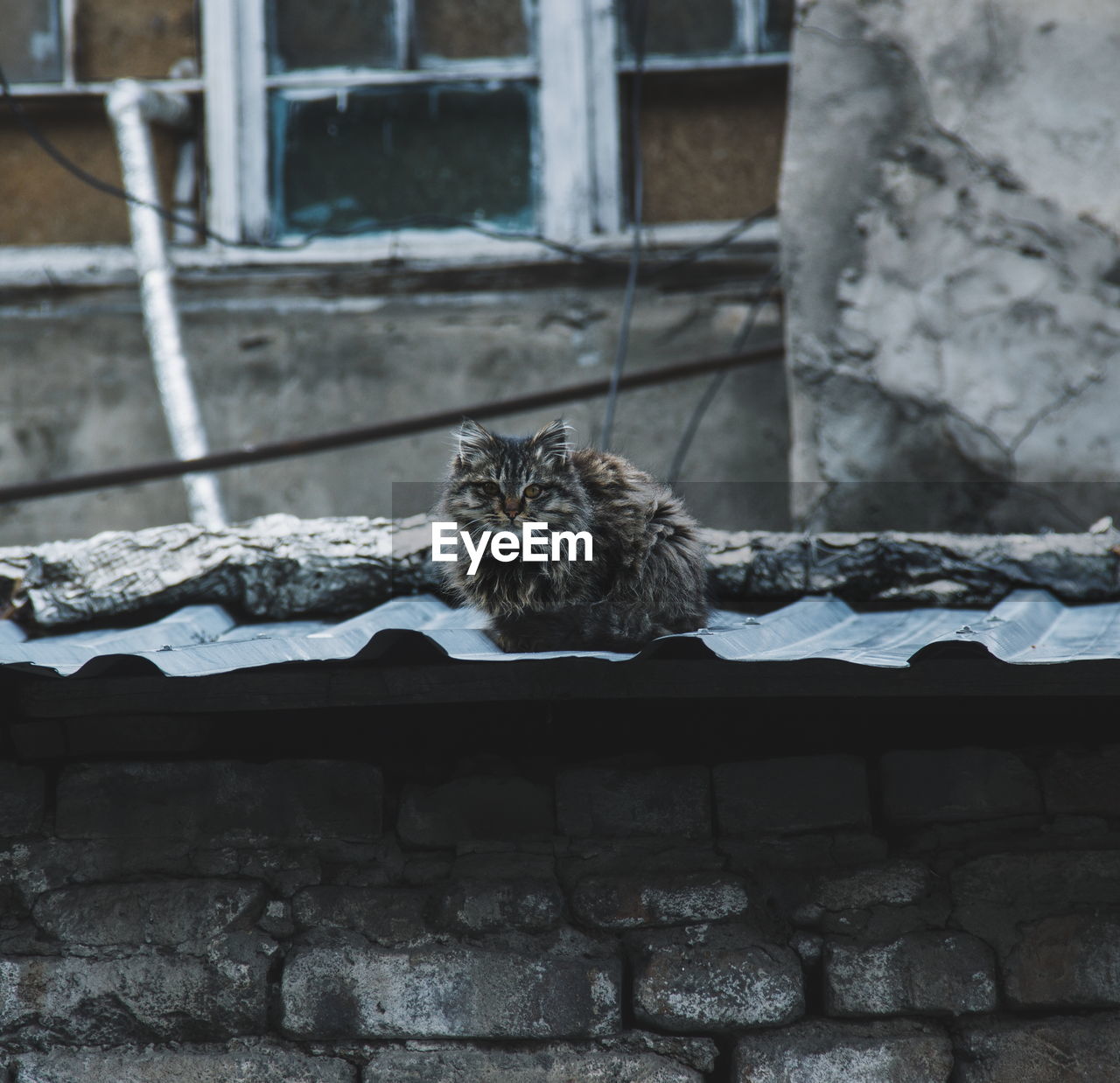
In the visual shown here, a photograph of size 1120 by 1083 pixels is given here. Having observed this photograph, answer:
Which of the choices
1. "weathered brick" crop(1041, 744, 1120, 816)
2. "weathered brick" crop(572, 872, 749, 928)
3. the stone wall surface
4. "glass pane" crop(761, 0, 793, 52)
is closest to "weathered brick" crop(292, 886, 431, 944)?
the stone wall surface

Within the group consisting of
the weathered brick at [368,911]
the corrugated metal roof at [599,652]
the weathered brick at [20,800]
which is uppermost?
the corrugated metal roof at [599,652]

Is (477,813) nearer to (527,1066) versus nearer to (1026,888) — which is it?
(527,1066)

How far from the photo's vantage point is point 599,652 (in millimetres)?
2305

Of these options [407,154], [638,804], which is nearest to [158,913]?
[638,804]

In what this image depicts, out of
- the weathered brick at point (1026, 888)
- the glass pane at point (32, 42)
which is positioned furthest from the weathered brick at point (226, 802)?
the glass pane at point (32, 42)

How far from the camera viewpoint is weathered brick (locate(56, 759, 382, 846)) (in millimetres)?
2629

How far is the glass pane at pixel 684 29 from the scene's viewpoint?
211 inches

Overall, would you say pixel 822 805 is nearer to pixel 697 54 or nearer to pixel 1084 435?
pixel 1084 435

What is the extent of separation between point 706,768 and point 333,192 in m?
3.76

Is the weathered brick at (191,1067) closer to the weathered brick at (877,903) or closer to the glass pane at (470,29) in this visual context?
the weathered brick at (877,903)

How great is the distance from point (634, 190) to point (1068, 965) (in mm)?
3848

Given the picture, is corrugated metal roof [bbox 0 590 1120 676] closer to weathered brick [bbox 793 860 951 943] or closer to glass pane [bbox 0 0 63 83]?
weathered brick [bbox 793 860 951 943]

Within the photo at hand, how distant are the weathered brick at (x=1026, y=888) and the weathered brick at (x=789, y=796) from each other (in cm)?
26

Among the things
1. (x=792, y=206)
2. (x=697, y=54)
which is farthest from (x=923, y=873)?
(x=697, y=54)
